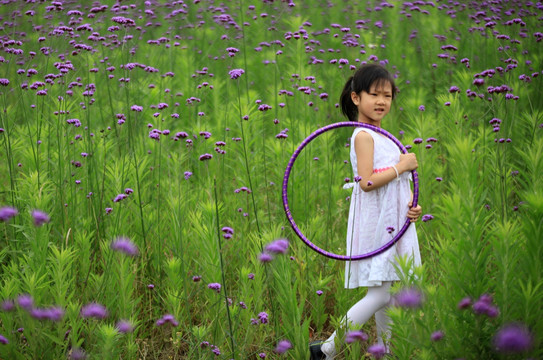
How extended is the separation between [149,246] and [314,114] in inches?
94.3

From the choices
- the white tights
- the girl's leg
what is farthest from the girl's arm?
the girl's leg

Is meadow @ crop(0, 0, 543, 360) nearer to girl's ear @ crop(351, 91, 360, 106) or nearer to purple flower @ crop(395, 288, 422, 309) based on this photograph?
purple flower @ crop(395, 288, 422, 309)

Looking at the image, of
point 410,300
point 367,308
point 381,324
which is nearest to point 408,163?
point 367,308

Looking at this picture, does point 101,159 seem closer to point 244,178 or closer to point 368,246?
point 244,178

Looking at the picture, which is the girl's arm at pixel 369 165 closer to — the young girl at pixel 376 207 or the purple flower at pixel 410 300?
the young girl at pixel 376 207

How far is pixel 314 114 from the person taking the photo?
212 inches

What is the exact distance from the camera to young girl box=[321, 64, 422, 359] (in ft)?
9.08

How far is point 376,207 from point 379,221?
0.08 metres

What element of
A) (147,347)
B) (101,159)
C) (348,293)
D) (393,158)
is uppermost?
(393,158)

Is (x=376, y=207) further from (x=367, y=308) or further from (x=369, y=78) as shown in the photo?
(x=369, y=78)

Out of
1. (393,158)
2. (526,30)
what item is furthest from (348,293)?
(526,30)

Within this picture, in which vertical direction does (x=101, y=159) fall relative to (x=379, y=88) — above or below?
below

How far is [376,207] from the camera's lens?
9.38 ft

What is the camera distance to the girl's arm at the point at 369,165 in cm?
275
